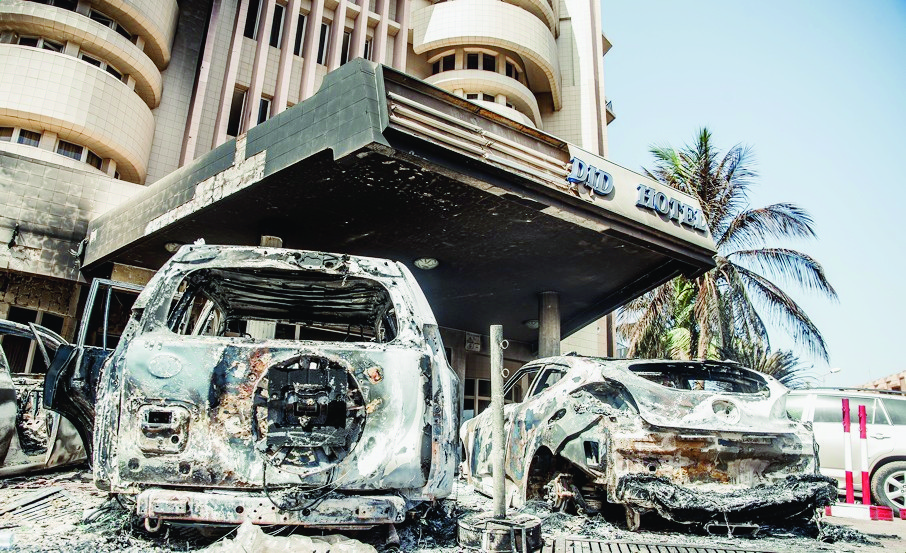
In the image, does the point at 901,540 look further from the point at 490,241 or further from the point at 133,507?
the point at 490,241

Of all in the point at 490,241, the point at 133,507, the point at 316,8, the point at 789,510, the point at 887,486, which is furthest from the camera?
the point at 316,8

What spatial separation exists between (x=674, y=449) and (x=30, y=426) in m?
6.01

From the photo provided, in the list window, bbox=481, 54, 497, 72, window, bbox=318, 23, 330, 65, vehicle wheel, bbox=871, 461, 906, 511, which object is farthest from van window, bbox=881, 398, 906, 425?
window, bbox=318, 23, 330, 65

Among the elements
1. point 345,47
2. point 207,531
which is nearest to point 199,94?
point 345,47

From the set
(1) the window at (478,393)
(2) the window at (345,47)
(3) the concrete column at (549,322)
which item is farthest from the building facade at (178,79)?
(3) the concrete column at (549,322)

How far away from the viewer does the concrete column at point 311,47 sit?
1816 cm

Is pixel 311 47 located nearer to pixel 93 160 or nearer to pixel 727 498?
pixel 93 160

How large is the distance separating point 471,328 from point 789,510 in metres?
12.2

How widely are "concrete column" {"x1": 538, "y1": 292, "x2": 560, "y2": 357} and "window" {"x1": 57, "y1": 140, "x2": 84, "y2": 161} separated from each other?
40.3ft

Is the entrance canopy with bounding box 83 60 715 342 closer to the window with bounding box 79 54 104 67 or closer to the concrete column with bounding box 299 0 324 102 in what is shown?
the window with bounding box 79 54 104 67

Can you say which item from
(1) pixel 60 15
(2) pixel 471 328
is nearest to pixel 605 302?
(2) pixel 471 328

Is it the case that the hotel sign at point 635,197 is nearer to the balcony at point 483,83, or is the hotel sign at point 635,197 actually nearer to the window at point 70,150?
the balcony at point 483,83

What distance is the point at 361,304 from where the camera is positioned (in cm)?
434

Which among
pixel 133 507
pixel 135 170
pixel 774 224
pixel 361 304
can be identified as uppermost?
pixel 135 170
